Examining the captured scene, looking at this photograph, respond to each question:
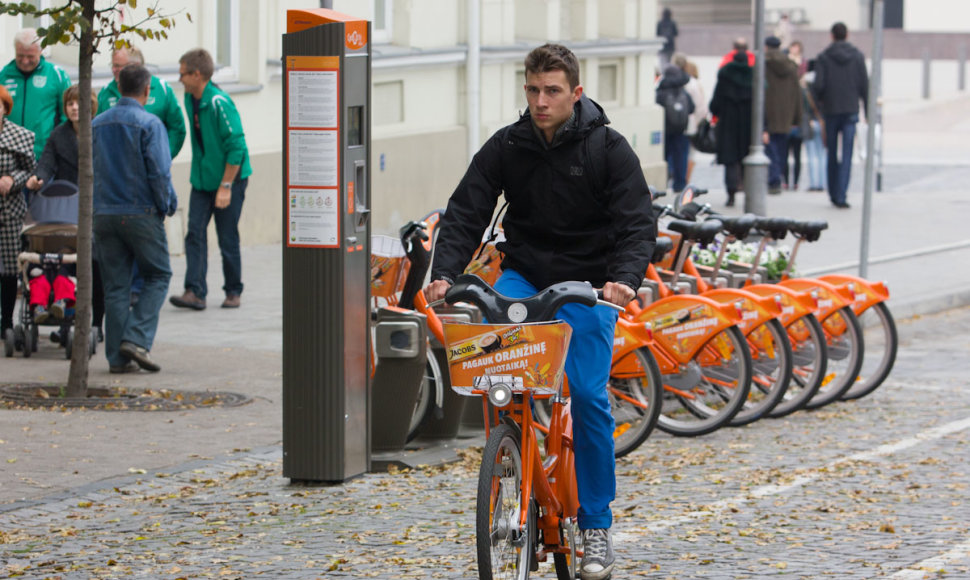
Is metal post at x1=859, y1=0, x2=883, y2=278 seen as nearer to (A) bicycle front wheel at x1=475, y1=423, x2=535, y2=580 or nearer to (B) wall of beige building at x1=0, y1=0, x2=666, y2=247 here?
(B) wall of beige building at x1=0, y1=0, x2=666, y2=247

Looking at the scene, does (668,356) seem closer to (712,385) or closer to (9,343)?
(712,385)

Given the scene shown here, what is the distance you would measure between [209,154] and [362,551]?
6.83m

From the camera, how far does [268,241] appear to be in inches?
649

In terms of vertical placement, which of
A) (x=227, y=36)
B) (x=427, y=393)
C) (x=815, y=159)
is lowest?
(x=427, y=393)

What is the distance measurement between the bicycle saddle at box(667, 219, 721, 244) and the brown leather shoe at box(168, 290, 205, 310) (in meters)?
4.53

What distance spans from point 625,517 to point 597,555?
1.27 metres

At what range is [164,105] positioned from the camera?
488 inches

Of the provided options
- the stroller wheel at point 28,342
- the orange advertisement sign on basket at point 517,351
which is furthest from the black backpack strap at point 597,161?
the stroller wheel at point 28,342

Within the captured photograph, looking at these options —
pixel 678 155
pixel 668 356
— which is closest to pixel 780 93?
pixel 678 155

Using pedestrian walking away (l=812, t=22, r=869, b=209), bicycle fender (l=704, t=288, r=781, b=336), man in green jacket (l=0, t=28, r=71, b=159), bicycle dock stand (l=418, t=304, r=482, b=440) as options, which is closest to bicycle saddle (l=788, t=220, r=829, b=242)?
bicycle fender (l=704, t=288, r=781, b=336)

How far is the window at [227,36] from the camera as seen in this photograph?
16.4 meters

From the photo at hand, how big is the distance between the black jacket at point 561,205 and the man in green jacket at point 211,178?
6975 millimetres

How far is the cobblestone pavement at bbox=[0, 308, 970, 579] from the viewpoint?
6.20 metres

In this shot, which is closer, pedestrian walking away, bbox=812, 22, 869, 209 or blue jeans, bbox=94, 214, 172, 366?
blue jeans, bbox=94, 214, 172, 366
